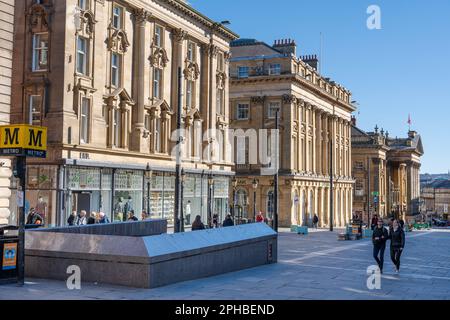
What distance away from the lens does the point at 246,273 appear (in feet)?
56.2

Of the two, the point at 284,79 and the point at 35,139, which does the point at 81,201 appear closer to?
the point at 35,139

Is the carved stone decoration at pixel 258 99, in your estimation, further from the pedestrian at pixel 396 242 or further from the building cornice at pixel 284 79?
the pedestrian at pixel 396 242

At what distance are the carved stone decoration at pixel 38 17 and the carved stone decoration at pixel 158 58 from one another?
896 centimetres

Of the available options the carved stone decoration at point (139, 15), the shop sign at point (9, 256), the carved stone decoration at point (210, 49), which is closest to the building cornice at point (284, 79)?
the carved stone decoration at point (210, 49)

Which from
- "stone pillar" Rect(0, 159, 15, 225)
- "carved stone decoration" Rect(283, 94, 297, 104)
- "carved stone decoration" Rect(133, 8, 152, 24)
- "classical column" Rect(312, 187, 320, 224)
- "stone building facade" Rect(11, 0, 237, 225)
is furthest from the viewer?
"classical column" Rect(312, 187, 320, 224)

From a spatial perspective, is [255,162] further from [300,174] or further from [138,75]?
[138,75]

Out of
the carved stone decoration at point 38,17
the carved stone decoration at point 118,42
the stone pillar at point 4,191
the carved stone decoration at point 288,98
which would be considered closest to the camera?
the stone pillar at point 4,191

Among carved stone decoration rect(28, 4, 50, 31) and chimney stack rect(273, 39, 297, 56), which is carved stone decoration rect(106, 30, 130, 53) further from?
chimney stack rect(273, 39, 297, 56)

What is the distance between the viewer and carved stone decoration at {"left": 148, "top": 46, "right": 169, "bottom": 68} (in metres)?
38.2

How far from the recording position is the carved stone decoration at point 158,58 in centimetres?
3825


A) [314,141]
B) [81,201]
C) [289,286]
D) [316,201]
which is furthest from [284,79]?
[289,286]

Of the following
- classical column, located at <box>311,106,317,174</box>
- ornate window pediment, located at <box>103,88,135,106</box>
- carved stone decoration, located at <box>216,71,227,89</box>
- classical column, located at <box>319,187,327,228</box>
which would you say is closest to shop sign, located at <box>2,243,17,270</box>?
ornate window pediment, located at <box>103,88,135,106</box>

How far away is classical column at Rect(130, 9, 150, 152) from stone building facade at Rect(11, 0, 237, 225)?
65 millimetres
